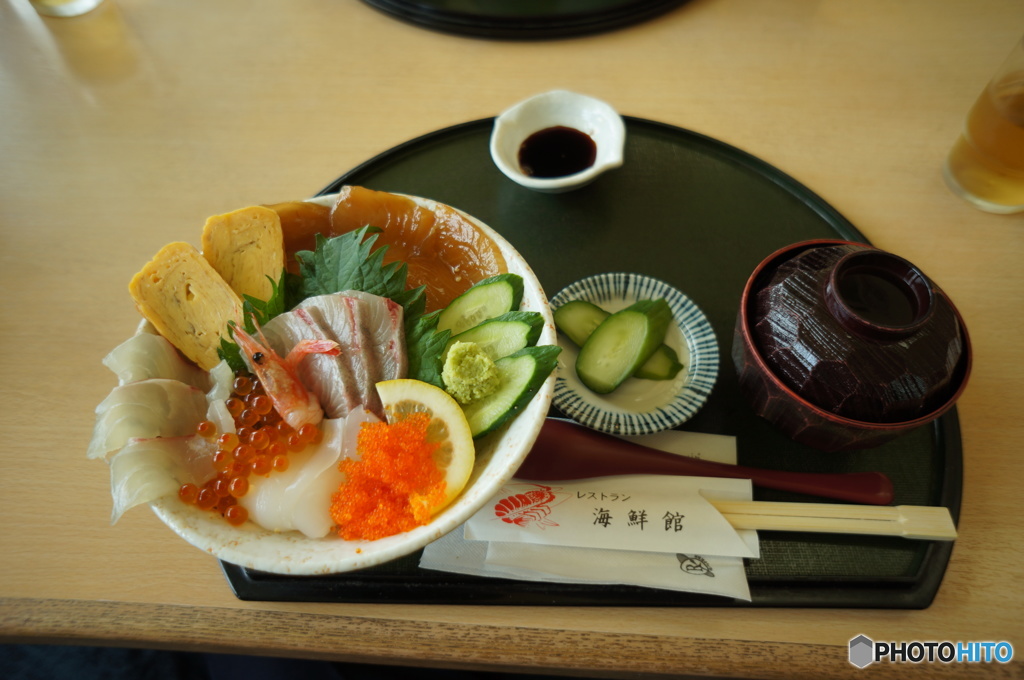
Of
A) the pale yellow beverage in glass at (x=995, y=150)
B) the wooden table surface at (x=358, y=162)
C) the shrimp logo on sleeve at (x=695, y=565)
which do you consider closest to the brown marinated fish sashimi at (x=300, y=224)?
the wooden table surface at (x=358, y=162)

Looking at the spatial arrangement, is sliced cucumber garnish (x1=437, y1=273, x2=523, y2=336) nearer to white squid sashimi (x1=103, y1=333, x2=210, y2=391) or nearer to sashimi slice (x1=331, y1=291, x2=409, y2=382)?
sashimi slice (x1=331, y1=291, x2=409, y2=382)

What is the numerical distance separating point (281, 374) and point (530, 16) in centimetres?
128

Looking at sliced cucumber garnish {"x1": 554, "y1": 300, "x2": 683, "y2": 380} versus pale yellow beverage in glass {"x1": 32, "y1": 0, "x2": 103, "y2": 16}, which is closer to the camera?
sliced cucumber garnish {"x1": 554, "y1": 300, "x2": 683, "y2": 380}

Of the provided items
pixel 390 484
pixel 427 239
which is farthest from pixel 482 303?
pixel 390 484

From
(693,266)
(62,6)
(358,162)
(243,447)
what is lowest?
(693,266)

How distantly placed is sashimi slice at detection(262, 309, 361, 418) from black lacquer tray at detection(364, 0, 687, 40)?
1122mm

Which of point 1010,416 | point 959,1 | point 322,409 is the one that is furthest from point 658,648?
point 959,1

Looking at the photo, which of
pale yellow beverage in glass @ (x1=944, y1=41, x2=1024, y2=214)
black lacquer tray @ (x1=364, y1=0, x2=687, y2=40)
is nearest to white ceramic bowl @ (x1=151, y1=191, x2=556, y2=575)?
pale yellow beverage in glass @ (x1=944, y1=41, x2=1024, y2=214)

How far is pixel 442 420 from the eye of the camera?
0.87m

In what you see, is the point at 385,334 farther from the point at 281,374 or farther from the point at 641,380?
the point at 641,380

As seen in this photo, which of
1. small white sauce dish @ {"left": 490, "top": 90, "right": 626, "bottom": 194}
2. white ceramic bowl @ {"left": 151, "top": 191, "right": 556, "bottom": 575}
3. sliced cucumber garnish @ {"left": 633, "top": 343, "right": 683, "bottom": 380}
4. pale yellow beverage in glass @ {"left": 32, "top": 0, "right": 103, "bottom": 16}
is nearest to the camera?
white ceramic bowl @ {"left": 151, "top": 191, "right": 556, "bottom": 575}

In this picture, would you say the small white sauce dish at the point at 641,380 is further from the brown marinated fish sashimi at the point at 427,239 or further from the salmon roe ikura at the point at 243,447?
the salmon roe ikura at the point at 243,447

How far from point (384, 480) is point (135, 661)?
3.13ft

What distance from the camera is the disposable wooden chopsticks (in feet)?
3.10
